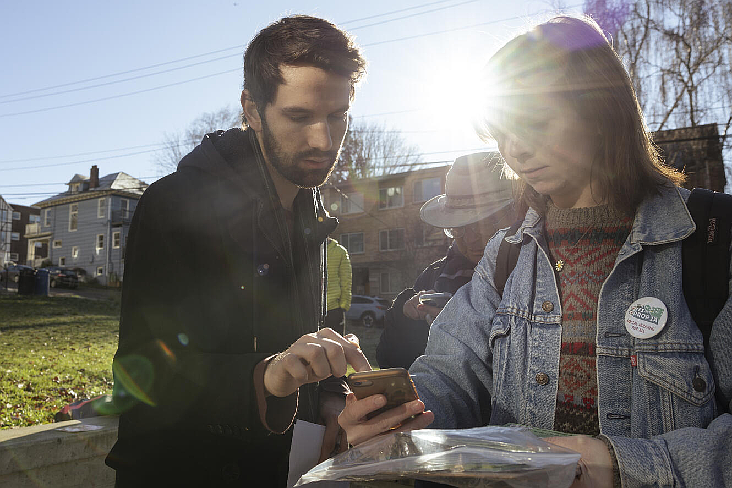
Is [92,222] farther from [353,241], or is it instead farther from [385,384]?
[385,384]

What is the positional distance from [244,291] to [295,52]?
3.20 ft

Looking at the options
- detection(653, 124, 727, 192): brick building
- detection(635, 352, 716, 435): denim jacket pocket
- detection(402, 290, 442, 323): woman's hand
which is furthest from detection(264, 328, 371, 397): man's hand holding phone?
detection(653, 124, 727, 192): brick building

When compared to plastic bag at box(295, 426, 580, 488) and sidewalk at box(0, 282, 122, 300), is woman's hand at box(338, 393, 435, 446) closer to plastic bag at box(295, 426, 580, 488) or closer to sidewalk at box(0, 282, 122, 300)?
plastic bag at box(295, 426, 580, 488)

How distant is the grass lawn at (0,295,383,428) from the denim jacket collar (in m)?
6.36

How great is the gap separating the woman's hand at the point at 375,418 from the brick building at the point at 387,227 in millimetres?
30719

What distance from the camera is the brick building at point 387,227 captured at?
111ft

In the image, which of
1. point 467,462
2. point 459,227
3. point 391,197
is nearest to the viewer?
point 467,462

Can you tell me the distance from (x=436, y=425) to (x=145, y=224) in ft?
3.93

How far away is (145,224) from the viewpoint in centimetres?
183

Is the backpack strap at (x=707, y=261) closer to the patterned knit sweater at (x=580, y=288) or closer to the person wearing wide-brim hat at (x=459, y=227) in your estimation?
the patterned knit sweater at (x=580, y=288)

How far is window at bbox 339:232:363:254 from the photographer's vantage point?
40.6m

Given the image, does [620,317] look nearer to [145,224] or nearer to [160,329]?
[160,329]

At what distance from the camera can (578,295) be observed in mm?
1786

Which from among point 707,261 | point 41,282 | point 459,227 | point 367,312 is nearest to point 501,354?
point 707,261
